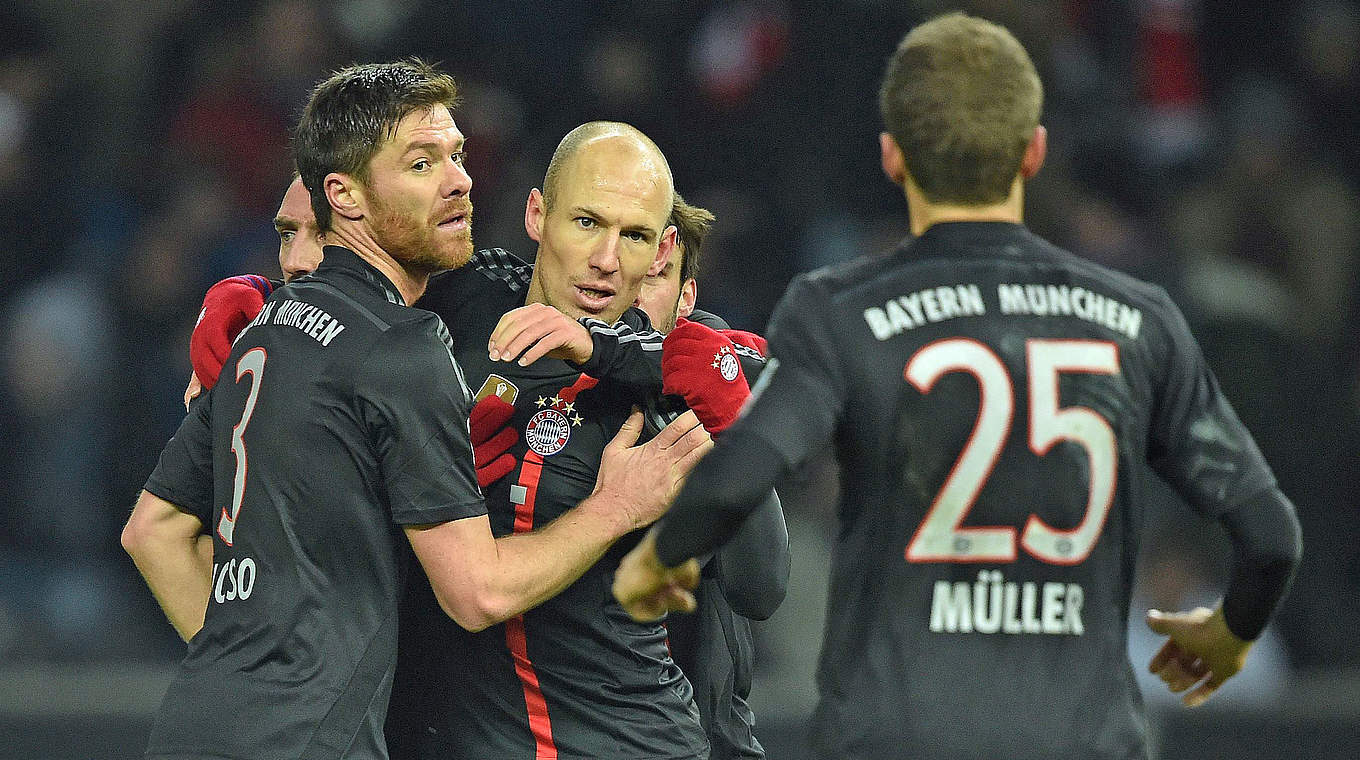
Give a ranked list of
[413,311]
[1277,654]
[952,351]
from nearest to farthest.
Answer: [952,351] < [413,311] < [1277,654]

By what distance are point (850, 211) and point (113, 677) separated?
14.1 ft

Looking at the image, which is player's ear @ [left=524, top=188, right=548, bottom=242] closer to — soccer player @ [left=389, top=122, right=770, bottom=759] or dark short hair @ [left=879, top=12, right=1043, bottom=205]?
soccer player @ [left=389, top=122, right=770, bottom=759]

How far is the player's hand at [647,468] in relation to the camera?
350 centimetres

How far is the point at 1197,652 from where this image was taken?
292cm

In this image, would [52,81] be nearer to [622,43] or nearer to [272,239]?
[272,239]

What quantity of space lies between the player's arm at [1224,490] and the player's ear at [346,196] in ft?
5.42

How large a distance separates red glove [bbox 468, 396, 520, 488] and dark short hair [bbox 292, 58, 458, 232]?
20.8 inches

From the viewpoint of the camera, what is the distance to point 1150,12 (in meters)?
9.35

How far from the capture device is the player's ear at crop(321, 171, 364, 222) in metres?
3.48

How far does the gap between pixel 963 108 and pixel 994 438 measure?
1.80 feet

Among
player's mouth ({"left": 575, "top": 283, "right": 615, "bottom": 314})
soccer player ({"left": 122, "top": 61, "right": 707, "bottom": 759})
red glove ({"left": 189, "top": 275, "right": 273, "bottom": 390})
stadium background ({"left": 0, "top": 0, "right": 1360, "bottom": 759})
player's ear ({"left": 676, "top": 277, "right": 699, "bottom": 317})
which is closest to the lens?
soccer player ({"left": 122, "top": 61, "right": 707, "bottom": 759})

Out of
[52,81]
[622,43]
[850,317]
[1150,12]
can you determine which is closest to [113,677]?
[52,81]

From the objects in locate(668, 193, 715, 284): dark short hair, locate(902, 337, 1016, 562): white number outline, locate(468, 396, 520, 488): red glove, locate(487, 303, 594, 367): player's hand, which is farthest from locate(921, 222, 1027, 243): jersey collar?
locate(668, 193, 715, 284): dark short hair

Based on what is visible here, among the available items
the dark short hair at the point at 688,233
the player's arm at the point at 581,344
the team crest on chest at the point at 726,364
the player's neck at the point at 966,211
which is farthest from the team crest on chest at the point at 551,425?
the player's neck at the point at 966,211
